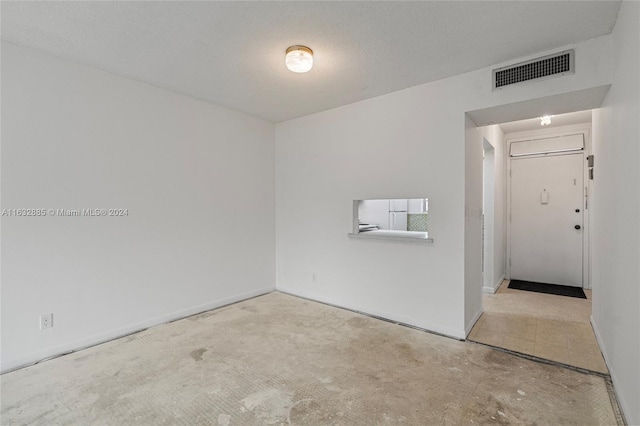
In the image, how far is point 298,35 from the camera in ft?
7.57

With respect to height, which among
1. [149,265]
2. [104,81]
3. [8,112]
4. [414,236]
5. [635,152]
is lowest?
[149,265]

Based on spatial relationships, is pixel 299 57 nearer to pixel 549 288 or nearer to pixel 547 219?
pixel 547 219

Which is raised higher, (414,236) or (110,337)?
(414,236)

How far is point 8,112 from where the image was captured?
7.88 ft

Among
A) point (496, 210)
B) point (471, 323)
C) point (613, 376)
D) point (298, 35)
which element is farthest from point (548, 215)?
point (298, 35)

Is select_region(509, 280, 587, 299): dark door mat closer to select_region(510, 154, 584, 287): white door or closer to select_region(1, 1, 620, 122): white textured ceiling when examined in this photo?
select_region(510, 154, 584, 287): white door

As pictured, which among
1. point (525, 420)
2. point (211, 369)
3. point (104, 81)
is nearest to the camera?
point (525, 420)

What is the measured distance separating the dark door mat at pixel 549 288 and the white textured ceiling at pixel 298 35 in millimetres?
3625

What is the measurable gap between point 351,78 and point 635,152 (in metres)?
2.23

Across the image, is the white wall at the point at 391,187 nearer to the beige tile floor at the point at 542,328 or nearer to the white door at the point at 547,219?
the beige tile floor at the point at 542,328

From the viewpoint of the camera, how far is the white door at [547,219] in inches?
189

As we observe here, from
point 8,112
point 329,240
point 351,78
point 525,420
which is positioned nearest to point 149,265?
point 8,112

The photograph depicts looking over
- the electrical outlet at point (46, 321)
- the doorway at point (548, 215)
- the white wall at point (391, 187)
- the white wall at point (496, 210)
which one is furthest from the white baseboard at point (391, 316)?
the doorway at point (548, 215)

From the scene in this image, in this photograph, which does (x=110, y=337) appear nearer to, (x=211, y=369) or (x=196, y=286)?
(x=196, y=286)
